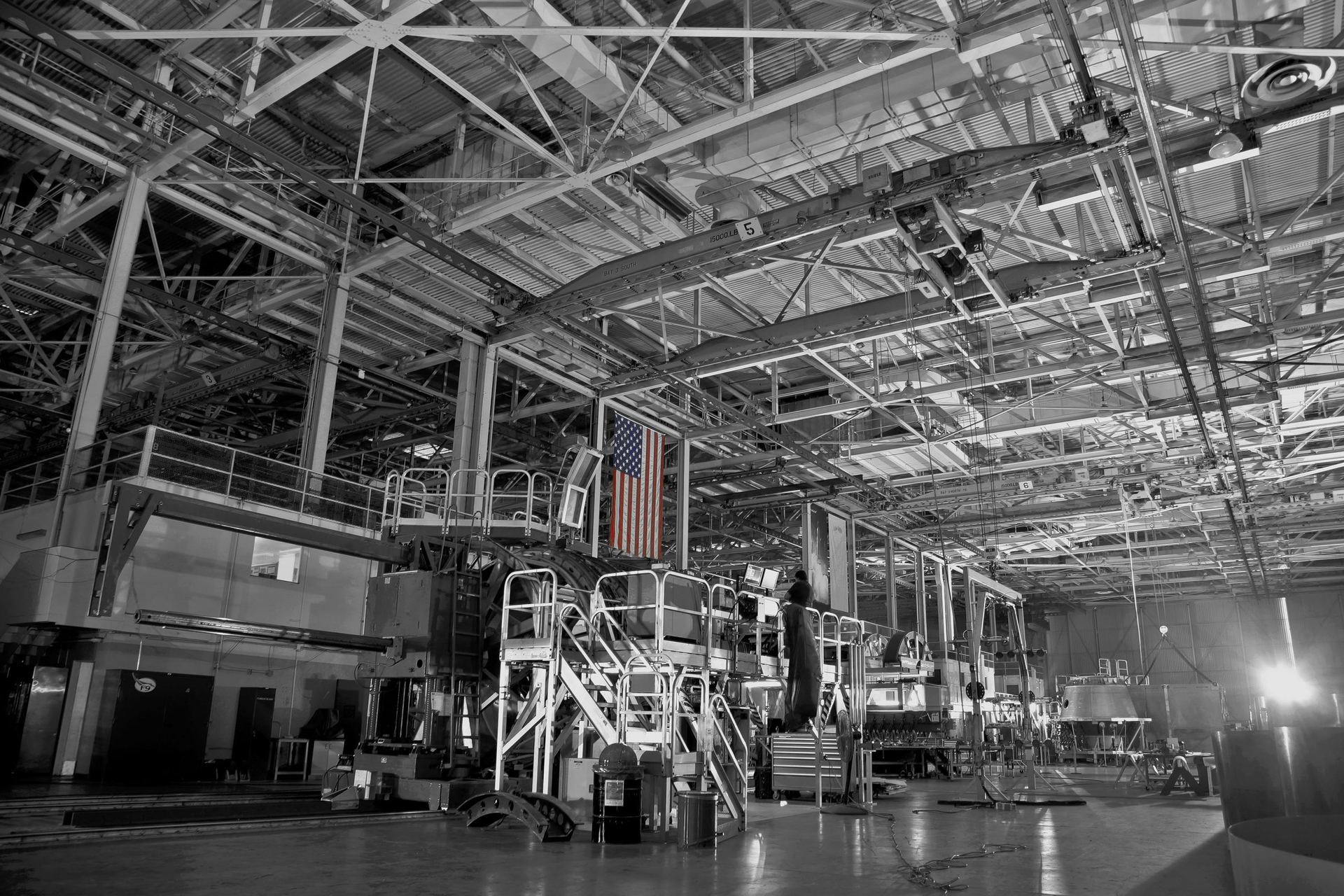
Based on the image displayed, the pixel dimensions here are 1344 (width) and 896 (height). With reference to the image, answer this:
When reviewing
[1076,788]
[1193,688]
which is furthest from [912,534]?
[1076,788]

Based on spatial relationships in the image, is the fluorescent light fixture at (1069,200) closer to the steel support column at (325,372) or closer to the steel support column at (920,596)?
the steel support column at (325,372)

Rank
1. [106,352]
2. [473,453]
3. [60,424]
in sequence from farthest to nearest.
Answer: [60,424]
[473,453]
[106,352]

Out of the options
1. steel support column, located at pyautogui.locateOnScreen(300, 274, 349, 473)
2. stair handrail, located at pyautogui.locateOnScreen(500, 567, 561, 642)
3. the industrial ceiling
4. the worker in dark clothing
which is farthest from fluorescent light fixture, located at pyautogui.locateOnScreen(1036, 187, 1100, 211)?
steel support column, located at pyautogui.locateOnScreen(300, 274, 349, 473)

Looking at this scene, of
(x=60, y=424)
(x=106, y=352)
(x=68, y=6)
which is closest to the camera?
(x=68, y=6)

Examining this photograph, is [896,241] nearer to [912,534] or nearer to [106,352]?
[106,352]

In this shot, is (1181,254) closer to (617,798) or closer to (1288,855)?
(617,798)

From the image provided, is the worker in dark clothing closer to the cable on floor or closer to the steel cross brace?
the cable on floor

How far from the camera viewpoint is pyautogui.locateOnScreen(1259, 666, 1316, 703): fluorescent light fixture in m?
37.0

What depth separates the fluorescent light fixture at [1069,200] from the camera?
11.7m

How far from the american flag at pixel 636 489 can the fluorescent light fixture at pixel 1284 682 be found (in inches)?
1176

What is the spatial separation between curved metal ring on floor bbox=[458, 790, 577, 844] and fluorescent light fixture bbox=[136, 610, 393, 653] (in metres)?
4.43

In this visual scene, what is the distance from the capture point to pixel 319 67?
39.1 ft

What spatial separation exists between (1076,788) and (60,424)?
26610mm

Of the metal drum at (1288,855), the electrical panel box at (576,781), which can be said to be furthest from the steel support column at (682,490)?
the metal drum at (1288,855)
